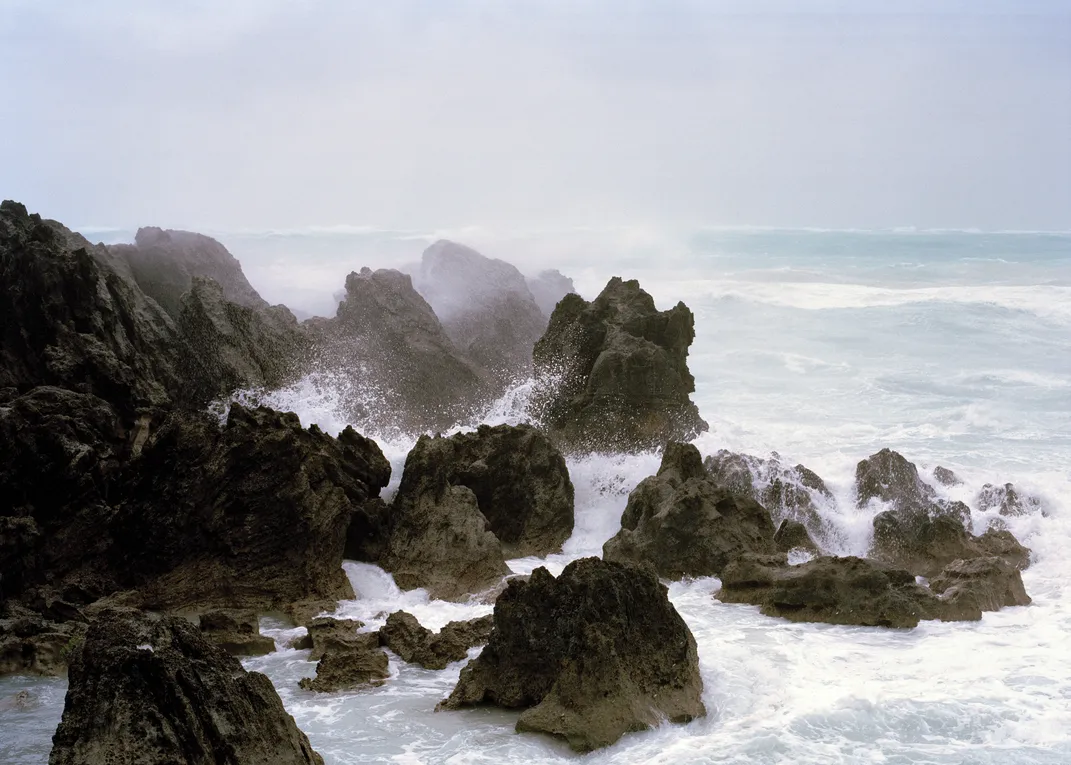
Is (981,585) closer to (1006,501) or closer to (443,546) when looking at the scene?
(1006,501)

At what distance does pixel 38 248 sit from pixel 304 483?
3.79 metres

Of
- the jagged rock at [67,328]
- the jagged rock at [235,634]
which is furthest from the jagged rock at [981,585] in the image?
the jagged rock at [67,328]

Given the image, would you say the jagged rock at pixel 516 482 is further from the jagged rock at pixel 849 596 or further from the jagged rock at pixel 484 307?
the jagged rock at pixel 484 307

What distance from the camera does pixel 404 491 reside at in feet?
36.2

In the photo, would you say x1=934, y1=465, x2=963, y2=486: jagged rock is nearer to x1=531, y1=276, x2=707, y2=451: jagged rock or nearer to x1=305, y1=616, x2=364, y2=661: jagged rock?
x1=531, y1=276, x2=707, y2=451: jagged rock

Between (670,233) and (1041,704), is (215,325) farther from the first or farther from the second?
(670,233)

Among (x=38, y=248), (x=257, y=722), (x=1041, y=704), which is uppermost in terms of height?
(x=38, y=248)

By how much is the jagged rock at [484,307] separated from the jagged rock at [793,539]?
537 centimetres

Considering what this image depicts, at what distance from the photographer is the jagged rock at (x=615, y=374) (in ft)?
44.8

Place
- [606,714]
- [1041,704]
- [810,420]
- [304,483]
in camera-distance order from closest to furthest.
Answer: [606,714]
[1041,704]
[304,483]
[810,420]

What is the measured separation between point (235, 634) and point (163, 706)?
3.07 meters

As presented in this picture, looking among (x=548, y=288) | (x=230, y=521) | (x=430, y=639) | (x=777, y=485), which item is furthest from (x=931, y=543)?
(x=548, y=288)

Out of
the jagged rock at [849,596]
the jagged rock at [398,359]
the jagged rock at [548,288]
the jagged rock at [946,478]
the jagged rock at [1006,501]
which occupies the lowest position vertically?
the jagged rock at [849,596]

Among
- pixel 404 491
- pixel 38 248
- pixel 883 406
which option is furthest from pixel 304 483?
pixel 883 406
